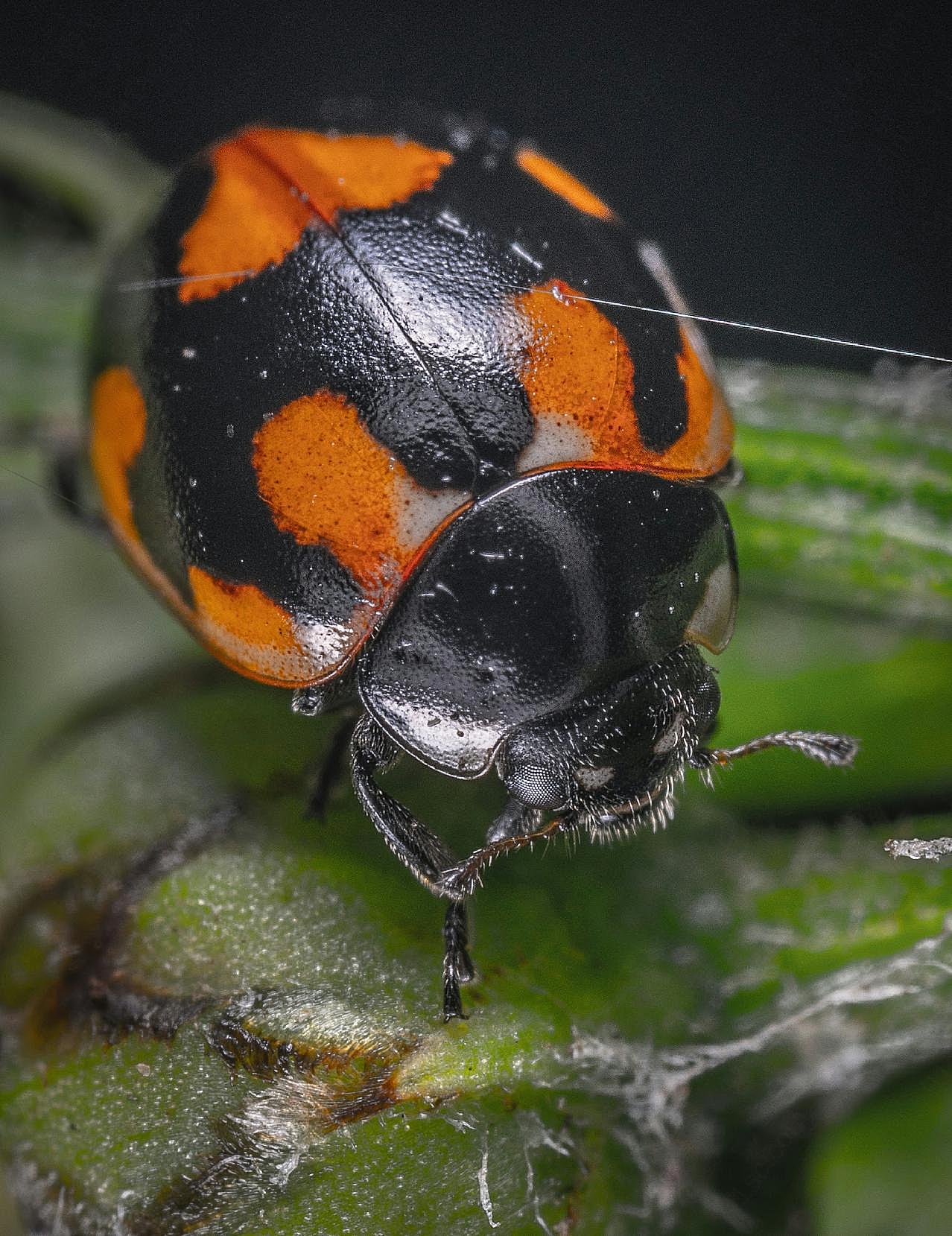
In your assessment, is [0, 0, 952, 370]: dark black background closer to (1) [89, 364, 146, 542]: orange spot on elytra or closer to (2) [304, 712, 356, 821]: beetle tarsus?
(1) [89, 364, 146, 542]: orange spot on elytra

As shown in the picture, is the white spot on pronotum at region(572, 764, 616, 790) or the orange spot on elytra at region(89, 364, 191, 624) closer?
the white spot on pronotum at region(572, 764, 616, 790)

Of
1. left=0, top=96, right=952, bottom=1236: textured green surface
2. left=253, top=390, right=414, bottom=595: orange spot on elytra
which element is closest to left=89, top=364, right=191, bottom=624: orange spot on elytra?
left=0, top=96, right=952, bottom=1236: textured green surface

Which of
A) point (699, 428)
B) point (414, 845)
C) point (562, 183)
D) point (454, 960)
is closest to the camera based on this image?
point (454, 960)

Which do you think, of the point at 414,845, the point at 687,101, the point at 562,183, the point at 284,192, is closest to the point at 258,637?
the point at 414,845

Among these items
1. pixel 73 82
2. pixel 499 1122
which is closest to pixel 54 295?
pixel 73 82

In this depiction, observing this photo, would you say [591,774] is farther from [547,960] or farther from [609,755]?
[547,960]
